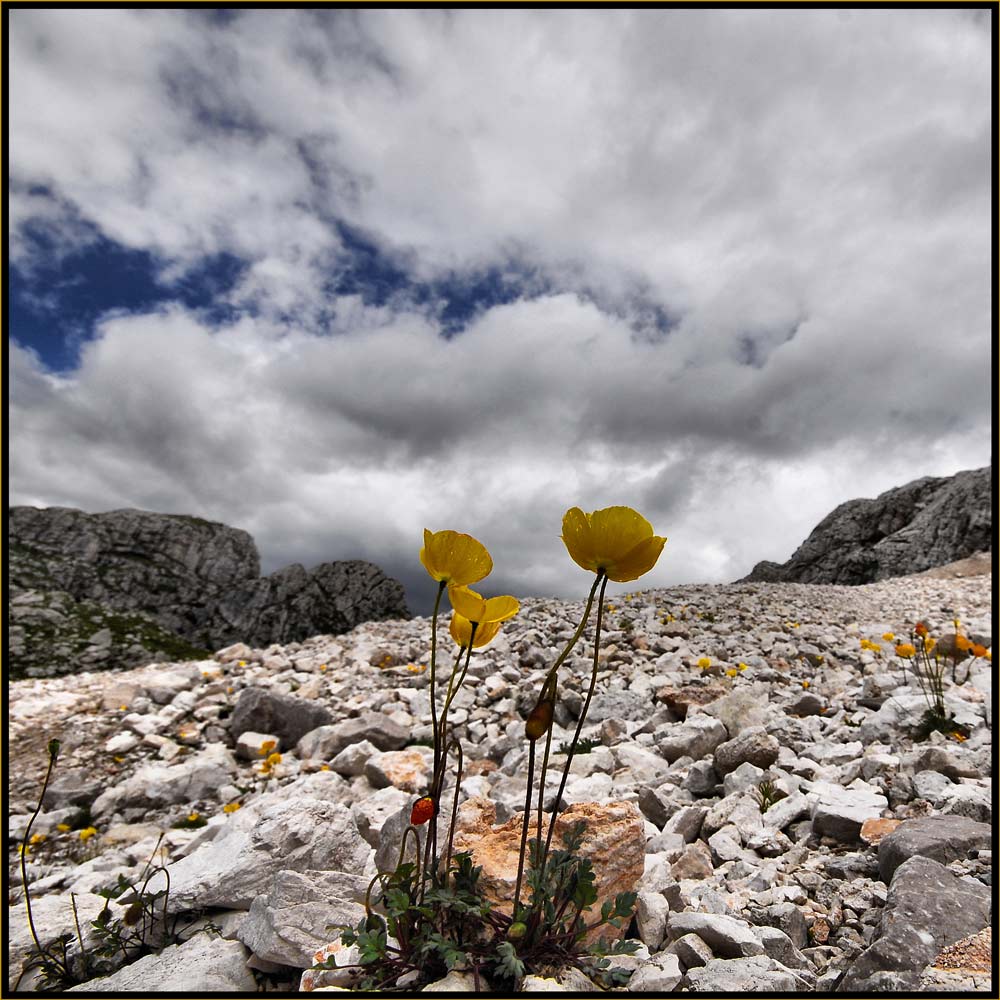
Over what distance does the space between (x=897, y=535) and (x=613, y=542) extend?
148 feet

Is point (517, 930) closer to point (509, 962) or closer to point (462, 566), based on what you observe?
point (509, 962)

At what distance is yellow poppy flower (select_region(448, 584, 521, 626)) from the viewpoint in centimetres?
229

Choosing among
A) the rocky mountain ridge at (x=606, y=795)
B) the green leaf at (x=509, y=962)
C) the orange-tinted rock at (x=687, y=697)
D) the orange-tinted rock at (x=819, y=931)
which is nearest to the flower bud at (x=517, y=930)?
the green leaf at (x=509, y=962)

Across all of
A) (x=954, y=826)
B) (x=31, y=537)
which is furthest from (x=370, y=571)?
(x=31, y=537)

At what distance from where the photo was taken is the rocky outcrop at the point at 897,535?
34.5 metres

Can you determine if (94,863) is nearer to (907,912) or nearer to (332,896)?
(332,896)

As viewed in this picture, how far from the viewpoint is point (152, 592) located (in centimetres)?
8794

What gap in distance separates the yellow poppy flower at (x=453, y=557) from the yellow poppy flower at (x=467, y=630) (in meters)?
0.19

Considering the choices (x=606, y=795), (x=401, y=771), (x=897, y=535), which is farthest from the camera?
(x=897, y=535)

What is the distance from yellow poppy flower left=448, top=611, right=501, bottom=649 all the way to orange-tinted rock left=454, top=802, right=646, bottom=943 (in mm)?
1132

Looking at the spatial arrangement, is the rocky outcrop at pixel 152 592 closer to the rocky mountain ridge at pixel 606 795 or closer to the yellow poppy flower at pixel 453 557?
the rocky mountain ridge at pixel 606 795

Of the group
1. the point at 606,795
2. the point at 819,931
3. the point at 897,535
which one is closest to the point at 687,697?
the point at 606,795

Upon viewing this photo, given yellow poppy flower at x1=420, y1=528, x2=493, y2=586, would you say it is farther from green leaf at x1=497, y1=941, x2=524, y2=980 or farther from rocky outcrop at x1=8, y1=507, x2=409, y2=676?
rocky outcrop at x1=8, y1=507, x2=409, y2=676

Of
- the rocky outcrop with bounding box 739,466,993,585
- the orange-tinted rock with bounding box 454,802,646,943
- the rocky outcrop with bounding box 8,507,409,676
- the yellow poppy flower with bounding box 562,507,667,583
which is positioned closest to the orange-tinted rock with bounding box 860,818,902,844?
the orange-tinted rock with bounding box 454,802,646,943
